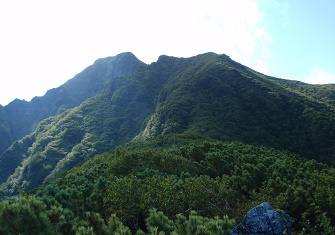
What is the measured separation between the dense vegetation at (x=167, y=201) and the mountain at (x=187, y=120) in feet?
158

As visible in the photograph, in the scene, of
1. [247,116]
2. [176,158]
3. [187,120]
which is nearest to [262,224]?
[176,158]

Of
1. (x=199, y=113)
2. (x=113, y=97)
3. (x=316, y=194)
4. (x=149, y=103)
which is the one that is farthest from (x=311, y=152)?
(x=113, y=97)

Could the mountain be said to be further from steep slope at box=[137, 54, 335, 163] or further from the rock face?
the rock face

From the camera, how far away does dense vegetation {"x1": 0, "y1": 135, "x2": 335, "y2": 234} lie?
27.3ft

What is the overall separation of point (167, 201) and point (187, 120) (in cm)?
7810

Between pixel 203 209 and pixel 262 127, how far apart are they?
7648 centimetres

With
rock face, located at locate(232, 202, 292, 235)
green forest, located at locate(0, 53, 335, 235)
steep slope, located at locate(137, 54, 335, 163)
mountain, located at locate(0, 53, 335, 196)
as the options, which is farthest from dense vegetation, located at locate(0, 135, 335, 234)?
steep slope, located at locate(137, 54, 335, 163)

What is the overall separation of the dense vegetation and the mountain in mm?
48124

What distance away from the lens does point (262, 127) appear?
3327 inches

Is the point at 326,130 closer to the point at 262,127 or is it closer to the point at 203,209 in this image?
the point at 262,127

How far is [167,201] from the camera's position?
13.0 metres

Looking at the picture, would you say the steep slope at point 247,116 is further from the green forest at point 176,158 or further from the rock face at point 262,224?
the rock face at point 262,224

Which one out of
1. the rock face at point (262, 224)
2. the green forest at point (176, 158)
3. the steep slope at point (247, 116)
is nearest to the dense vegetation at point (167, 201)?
the green forest at point (176, 158)

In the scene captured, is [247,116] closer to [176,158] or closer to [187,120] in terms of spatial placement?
[187,120]
